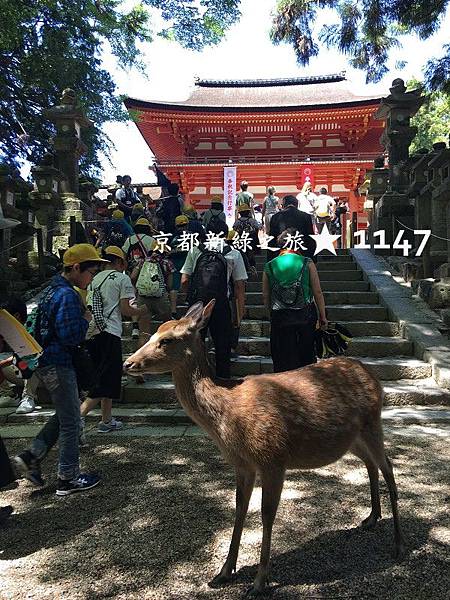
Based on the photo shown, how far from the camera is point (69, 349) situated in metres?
3.56

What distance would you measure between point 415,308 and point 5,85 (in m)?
12.6

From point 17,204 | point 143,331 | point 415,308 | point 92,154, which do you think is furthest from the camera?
point 92,154

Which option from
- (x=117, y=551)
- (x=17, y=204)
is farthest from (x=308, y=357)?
(x=17, y=204)

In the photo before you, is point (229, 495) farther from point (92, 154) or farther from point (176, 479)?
point (92, 154)

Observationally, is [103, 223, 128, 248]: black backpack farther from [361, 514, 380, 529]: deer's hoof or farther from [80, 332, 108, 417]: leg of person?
[361, 514, 380, 529]: deer's hoof

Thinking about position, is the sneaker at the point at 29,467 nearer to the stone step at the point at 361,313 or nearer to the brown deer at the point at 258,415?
the brown deer at the point at 258,415

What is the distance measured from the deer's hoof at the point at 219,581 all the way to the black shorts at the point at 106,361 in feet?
8.27

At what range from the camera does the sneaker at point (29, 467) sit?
3.58m

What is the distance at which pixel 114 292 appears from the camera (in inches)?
191

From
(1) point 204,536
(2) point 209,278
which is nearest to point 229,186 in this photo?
(2) point 209,278

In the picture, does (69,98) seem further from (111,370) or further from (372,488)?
(372,488)

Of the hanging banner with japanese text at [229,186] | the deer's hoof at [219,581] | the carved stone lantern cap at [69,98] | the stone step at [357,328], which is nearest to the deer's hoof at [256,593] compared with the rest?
the deer's hoof at [219,581]

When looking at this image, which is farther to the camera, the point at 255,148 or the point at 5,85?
the point at 255,148

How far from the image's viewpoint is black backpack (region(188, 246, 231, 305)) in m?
5.20
